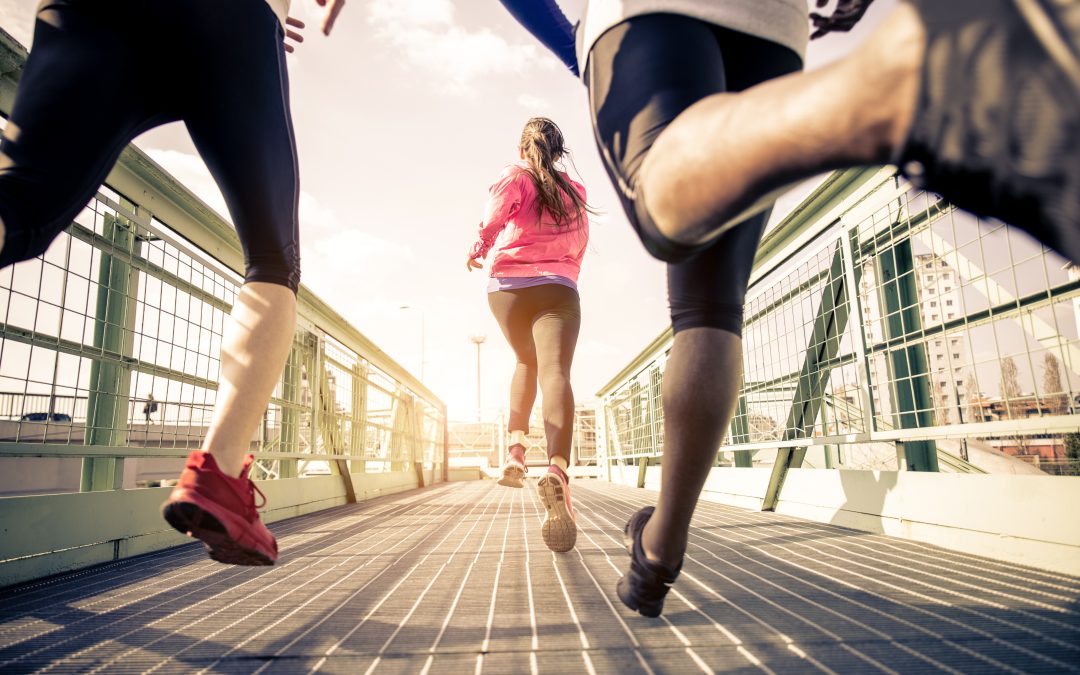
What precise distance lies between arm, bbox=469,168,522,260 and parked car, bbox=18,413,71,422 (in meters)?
1.65

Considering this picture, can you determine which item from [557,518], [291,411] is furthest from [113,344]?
[291,411]

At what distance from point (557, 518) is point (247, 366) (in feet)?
3.72

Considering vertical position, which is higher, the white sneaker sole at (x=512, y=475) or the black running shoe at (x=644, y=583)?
the white sneaker sole at (x=512, y=475)

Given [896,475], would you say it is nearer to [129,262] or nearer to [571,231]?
[571,231]

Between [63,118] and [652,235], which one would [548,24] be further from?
[63,118]

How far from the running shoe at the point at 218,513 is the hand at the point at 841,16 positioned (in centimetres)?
125

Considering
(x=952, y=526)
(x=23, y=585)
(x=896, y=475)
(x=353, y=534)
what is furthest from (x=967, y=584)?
(x=23, y=585)

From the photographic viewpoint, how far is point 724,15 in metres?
0.91

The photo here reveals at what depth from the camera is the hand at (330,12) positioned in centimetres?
122

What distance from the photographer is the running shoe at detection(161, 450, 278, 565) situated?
3.16 ft

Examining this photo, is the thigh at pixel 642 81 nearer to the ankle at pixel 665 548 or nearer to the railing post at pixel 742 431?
the ankle at pixel 665 548

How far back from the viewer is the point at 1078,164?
0.36 m

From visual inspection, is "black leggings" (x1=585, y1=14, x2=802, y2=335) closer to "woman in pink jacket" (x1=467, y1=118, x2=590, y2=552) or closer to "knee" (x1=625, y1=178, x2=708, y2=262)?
"knee" (x1=625, y1=178, x2=708, y2=262)

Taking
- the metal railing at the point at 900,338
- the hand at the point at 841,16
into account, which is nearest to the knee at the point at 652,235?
the hand at the point at 841,16
